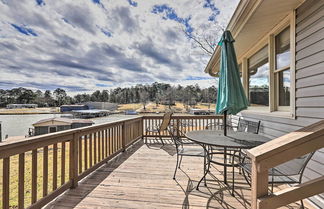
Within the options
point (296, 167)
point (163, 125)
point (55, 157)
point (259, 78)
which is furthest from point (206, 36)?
point (55, 157)

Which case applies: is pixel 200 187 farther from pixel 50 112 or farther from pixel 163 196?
pixel 50 112

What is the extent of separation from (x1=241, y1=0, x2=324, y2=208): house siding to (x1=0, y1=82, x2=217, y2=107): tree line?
86.5ft

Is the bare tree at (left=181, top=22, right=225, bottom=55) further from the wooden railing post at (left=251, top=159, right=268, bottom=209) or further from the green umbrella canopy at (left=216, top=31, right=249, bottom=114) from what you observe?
the wooden railing post at (left=251, top=159, right=268, bottom=209)

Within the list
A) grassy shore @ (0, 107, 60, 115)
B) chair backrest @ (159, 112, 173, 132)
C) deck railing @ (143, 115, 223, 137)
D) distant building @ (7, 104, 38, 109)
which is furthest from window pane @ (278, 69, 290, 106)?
grassy shore @ (0, 107, 60, 115)

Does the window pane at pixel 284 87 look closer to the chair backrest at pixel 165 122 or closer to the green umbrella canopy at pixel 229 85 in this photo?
the green umbrella canopy at pixel 229 85

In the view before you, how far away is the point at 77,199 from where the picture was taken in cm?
216

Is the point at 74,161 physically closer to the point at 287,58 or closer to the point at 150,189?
the point at 150,189

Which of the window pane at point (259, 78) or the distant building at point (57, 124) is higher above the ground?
the window pane at point (259, 78)

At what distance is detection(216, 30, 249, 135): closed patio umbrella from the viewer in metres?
2.27

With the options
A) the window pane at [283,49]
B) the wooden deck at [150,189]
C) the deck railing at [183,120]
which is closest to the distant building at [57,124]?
the deck railing at [183,120]

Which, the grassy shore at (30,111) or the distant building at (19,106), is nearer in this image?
the distant building at (19,106)

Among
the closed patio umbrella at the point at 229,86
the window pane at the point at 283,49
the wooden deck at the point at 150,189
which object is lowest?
the wooden deck at the point at 150,189

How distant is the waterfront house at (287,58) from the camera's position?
6.34 ft

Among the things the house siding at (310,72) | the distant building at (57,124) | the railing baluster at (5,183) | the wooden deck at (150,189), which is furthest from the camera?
the distant building at (57,124)
